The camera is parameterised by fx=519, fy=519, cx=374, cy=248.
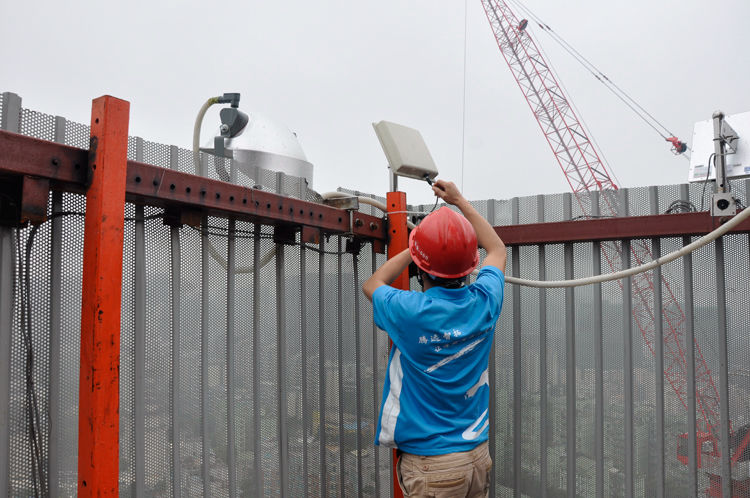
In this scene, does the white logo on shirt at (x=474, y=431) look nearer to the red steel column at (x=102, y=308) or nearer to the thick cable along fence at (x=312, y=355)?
the thick cable along fence at (x=312, y=355)

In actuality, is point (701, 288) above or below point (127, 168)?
below

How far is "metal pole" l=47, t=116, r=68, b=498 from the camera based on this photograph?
2326 millimetres

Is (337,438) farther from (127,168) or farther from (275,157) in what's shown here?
(127,168)

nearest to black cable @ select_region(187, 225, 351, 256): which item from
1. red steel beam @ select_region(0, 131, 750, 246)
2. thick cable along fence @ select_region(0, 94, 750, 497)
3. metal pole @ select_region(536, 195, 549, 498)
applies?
thick cable along fence @ select_region(0, 94, 750, 497)

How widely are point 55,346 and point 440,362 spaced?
1.81m

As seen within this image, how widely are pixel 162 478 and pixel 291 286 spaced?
135 cm

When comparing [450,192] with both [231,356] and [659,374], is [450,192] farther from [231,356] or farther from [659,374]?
[659,374]

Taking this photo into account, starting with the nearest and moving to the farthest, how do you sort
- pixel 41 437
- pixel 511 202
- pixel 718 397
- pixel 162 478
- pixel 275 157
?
1. pixel 41 437
2. pixel 162 478
3. pixel 718 397
4. pixel 275 157
5. pixel 511 202

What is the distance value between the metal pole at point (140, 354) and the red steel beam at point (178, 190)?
0.20m

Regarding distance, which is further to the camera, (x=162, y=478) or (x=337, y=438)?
(x=337, y=438)

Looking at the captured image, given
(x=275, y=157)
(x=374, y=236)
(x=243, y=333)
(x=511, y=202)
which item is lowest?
(x=243, y=333)

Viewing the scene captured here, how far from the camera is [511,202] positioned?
173 inches

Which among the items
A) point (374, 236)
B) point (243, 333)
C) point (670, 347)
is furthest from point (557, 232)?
point (243, 333)

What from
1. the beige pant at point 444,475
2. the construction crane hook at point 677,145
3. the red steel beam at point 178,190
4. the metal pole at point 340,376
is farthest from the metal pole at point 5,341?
the construction crane hook at point 677,145
